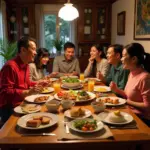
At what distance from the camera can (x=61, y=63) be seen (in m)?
3.46

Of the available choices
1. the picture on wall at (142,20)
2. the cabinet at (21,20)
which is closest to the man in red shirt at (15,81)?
the picture on wall at (142,20)

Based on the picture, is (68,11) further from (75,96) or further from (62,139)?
(62,139)

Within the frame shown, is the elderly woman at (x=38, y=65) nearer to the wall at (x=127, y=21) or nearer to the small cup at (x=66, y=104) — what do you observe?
the small cup at (x=66, y=104)

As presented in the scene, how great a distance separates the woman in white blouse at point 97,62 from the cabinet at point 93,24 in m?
1.88

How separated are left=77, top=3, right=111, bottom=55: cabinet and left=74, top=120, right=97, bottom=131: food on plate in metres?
4.03

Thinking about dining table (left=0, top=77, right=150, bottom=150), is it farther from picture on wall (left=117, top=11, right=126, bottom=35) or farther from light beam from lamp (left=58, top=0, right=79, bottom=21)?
picture on wall (left=117, top=11, right=126, bottom=35)

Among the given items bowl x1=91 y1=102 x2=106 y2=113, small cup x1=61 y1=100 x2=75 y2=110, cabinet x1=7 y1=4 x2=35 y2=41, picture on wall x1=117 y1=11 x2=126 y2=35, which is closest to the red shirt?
small cup x1=61 y1=100 x2=75 y2=110

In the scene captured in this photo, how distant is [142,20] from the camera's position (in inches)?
126

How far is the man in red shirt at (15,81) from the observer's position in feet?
6.03

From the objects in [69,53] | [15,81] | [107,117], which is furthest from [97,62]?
[107,117]

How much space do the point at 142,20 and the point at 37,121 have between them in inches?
103

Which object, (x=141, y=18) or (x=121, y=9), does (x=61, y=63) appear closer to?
(x=141, y=18)

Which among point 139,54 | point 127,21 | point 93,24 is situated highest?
point 93,24

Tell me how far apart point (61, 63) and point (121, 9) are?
193 centimetres
